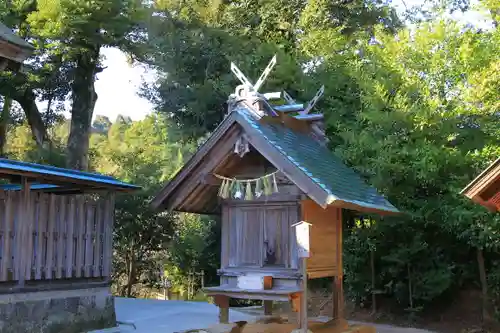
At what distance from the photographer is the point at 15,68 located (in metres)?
8.01

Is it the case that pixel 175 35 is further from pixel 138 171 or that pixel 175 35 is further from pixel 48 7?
pixel 138 171

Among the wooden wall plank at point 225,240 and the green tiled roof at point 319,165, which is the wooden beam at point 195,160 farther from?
the wooden wall plank at point 225,240

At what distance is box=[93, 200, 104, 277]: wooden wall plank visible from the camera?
9.84 meters

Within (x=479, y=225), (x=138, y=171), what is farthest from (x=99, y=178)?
(x=138, y=171)

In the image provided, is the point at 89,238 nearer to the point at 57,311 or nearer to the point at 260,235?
the point at 57,311

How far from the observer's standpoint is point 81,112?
1911cm

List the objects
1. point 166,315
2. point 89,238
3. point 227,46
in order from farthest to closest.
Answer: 1. point 227,46
2. point 166,315
3. point 89,238

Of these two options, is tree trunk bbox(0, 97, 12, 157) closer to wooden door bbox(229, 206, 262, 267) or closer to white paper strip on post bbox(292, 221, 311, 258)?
wooden door bbox(229, 206, 262, 267)

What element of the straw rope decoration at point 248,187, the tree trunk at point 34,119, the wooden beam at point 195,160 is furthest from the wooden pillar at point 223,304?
the tree trunk at point 34,119

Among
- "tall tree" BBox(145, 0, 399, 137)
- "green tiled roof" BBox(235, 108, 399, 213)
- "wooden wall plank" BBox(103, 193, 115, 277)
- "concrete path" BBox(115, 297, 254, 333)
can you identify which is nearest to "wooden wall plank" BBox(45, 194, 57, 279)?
"wooden wall plank" BBox(103, 193, 115, 277)

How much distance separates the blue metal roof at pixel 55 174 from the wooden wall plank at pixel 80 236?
0.43 meters

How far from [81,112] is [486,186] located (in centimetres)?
1588

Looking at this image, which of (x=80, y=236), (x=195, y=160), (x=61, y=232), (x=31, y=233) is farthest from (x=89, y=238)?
(x=195, y=160)

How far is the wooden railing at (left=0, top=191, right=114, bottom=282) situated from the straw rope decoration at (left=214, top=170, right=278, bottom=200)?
10.3 ft
